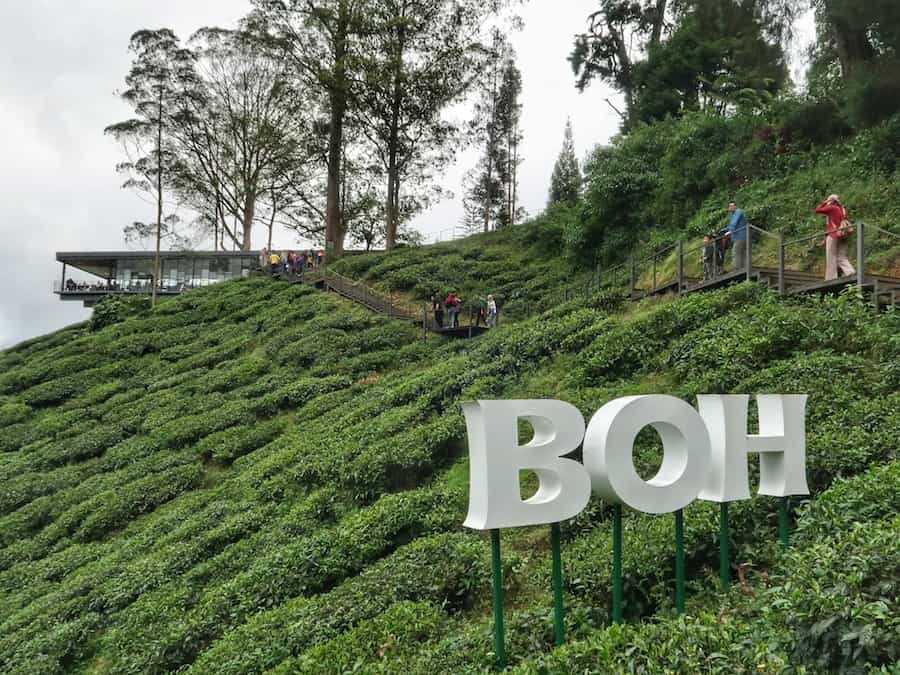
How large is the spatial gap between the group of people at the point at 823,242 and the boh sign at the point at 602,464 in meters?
5.63

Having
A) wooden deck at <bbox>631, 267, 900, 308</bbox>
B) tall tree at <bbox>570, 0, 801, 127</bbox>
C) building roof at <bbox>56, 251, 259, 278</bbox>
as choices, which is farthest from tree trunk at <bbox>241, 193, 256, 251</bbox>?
wooden deck at <bbox>631, 267, 900, 308</bbox>

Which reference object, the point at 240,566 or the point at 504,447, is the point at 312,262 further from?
the point at 504,447

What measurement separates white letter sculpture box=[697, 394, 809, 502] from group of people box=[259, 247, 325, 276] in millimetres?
24537

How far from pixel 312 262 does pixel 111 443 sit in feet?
50.3

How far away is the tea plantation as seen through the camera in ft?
15.0

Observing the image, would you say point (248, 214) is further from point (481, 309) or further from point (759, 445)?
point (759, 445)

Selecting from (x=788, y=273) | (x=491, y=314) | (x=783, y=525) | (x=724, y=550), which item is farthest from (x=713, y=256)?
(x=724, y=550)

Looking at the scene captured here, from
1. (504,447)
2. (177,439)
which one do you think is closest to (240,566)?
(504,447)

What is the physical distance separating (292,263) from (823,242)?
69.7 feet

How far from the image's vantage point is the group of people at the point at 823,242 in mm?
10289

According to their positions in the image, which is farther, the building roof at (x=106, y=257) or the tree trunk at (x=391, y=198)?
the building roof at (x=106, y=257)

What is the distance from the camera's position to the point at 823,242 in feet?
45.1

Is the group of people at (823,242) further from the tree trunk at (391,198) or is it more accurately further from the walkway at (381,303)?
the tree trunk at (391,198)

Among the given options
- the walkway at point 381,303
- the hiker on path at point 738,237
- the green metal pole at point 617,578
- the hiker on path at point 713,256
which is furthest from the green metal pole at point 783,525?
the walkway at point 381,303
